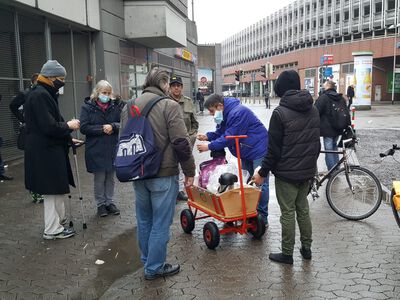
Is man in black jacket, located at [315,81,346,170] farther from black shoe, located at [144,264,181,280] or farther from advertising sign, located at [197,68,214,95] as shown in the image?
advertising sign, located at [197,68,214,95]

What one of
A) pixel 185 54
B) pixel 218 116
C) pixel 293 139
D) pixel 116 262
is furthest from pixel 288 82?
pixel 185 54

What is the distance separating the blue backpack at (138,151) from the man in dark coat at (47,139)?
1.41m

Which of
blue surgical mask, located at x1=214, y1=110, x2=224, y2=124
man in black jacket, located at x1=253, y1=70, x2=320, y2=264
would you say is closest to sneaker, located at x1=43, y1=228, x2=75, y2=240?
blue surgical mask, located at x1=214, y1=110, x2=224, y2=124

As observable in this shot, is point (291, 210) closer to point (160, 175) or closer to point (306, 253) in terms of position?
point (306, 253)

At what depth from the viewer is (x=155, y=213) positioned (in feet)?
12.7

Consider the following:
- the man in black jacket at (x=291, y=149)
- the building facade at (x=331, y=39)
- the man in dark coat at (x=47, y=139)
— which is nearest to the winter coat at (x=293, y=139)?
the man in black jacket at (x=291, y=149)

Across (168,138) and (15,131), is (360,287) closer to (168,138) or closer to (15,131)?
(168,138)

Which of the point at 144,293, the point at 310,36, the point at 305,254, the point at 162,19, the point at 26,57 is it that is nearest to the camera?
the point at 144,293

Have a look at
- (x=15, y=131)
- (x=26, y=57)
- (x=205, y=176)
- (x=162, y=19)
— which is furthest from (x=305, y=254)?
(x=162, y=19)

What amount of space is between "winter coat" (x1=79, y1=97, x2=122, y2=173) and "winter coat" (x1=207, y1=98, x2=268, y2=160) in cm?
161

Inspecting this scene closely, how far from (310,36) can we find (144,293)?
235 feet

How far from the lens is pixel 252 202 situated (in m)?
4.75

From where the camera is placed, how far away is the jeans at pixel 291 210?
4.20 meters

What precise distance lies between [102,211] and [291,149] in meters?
3.15
